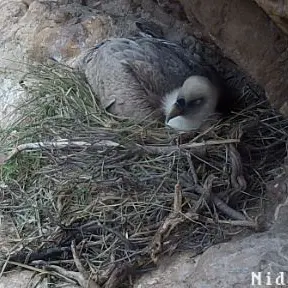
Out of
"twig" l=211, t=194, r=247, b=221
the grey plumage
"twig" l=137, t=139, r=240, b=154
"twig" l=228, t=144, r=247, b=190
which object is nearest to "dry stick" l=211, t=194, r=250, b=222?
"twig" l=211, t=194, r=247, b=221

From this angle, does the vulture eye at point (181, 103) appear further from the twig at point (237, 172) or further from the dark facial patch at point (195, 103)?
the twig at point (237, 172)

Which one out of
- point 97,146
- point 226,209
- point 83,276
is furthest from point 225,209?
point 97,146

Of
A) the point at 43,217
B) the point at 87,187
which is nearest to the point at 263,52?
the point at 87,187

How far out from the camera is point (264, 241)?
217cm

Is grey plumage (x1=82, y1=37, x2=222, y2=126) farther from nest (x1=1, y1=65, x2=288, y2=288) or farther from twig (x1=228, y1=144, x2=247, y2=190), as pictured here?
twig (x1=228, y1=144, x2=247, y2=190)

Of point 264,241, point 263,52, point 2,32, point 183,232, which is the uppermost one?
point 263,52

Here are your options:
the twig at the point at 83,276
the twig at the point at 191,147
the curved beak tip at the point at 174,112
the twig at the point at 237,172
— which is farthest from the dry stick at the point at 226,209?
the curved beak tip at the point at 174,112

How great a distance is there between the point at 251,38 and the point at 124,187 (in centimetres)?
67

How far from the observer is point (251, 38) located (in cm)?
240

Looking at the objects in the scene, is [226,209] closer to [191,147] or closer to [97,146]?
[191,147]

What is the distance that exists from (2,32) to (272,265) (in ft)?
6.91

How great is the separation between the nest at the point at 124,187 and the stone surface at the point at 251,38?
307mm

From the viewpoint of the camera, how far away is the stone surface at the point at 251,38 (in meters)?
2.36

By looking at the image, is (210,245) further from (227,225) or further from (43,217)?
(43,217)
